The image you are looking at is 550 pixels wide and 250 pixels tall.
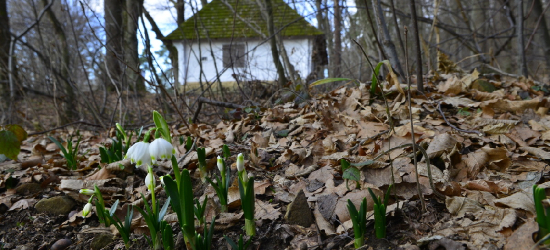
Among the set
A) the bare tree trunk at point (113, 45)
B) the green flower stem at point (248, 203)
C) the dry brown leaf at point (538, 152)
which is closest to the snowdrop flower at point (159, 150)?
the green flower stem at point (248, 203)

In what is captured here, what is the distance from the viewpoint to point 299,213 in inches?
65.3

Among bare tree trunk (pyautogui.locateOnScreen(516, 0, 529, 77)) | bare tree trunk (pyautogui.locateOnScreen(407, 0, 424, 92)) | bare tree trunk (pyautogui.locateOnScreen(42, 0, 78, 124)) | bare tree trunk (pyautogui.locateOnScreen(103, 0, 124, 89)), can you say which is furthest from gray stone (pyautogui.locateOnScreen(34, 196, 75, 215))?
bare tree trunk (pyautogui.locateOnScreen(516, 0, 529, 77))

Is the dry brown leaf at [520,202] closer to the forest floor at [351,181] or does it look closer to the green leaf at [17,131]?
the forest floor at [351,181]

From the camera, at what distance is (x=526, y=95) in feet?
10.7

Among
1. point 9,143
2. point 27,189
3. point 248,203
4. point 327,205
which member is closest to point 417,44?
point 327,205

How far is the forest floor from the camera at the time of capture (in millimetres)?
1480

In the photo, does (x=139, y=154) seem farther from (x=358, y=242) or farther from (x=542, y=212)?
(x=542, y=212)

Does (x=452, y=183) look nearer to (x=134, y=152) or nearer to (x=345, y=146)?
(x=345, y=146)

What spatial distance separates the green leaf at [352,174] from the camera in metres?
1.64

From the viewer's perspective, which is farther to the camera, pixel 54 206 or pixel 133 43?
pixel 133 43

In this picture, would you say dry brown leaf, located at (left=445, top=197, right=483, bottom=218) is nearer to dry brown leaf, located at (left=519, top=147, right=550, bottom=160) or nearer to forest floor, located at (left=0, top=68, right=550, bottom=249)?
forest floor, located at (left=0, top=68, right=550, bottom=249)

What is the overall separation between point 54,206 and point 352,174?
5.90ft

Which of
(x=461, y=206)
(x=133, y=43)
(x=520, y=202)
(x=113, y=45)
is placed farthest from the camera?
(x=133, y=43)

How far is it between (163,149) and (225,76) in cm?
1406
